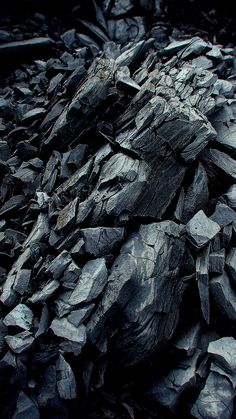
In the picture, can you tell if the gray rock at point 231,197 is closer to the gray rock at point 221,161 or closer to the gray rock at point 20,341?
the gray rock at point 221,161

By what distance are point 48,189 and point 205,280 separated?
4.37 meters

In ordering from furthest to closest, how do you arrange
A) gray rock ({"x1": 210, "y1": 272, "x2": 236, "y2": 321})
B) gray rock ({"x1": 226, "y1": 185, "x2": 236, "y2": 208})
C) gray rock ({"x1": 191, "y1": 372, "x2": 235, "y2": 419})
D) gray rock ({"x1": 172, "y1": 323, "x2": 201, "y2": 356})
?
gray rock ({"x1": 226, "y1": 185, "x2": 236, "y2": 208}), gray rock ({"x1": 210, "y1": 272, "x2": 236, "y2": 321}), gray rock ({"x1": 172, "y1": 323, "x2": 201, "y2": 356}), gray rock ({"x1": 191, "y1": 372, "x2": 235, "y2": 419})

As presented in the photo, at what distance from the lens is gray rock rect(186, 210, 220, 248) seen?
7.37 meters

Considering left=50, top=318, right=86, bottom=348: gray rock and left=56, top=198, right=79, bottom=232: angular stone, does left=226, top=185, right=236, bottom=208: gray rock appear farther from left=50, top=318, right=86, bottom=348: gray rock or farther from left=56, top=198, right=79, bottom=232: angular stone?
left=50, top=318, right=86, bottom=348: gray rock

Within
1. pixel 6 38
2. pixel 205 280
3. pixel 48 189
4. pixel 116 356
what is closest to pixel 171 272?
pixel 205 280

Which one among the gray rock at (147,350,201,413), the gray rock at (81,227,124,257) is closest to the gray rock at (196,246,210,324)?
the gray rock at (147,350,201,413)

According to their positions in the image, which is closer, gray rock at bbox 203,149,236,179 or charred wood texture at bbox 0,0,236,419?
charred wood texture at bbox 0,0,236,419

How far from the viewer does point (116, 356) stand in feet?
22.5

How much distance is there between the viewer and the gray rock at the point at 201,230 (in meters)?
7.37

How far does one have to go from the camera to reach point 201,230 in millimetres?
7441

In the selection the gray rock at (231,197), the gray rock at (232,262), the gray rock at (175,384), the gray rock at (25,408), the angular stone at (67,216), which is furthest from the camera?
the gray rock at (231,197)

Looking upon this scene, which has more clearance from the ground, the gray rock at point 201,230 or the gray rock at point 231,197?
the gray rock at point 231,197

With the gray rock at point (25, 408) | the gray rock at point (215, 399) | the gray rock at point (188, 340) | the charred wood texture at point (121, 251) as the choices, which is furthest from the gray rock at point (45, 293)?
the gray rock at point (215, 399)

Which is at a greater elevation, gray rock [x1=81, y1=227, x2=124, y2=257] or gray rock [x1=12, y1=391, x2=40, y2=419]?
gray rock [x1=81, y1=227, x2=124, y2=257]
